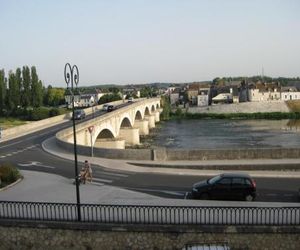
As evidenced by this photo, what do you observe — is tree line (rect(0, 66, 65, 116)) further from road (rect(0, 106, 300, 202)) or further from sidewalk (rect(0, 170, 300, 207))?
sidewalk (rect(0, 170, 300, 207))

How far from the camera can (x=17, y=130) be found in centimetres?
4378

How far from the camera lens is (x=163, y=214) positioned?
545 inches

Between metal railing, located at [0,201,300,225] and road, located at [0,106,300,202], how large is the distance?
3.61 metres

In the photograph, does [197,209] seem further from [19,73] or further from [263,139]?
[19,73]

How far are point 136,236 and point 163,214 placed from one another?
1.33 m

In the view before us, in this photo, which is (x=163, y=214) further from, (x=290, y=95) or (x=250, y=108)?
(x=290, y=95)

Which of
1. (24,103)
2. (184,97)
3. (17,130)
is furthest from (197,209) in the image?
(184,97)

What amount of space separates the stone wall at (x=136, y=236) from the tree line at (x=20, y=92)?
196ft

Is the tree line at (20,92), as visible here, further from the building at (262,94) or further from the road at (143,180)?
the building at (262,94)

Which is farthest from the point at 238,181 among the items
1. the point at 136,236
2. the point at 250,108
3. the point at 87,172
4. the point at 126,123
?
the point at 250,108

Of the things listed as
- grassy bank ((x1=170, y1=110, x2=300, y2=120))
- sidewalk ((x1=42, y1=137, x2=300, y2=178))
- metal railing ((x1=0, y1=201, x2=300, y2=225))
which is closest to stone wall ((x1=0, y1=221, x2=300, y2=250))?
metal railing ((x1=0, y1=201, x2=300, y2=225))

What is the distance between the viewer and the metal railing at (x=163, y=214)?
12930 millimetres

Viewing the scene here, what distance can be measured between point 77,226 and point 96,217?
653 millimetres

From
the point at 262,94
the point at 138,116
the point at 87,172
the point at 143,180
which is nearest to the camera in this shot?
the point at 87,172
